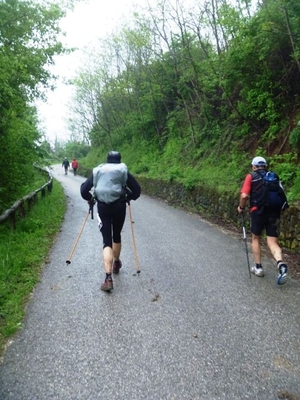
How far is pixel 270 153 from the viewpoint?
10727 millimetres

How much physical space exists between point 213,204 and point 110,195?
7335 millimetres

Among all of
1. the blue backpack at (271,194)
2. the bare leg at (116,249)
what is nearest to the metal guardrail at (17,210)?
the bare leg at (116,249)

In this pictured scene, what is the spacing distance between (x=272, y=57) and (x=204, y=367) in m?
10.6

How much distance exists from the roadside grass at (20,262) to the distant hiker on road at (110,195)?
50.0 inches

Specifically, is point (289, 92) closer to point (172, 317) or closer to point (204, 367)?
point (172, 317)

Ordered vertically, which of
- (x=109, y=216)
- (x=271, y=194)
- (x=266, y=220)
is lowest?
(x=266, y=220)

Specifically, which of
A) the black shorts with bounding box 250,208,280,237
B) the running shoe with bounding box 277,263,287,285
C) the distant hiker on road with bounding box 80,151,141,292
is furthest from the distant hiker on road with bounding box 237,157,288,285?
the distant hiker on road with bounding box 80,151,141,292

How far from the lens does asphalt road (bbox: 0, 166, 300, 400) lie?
9.16ft

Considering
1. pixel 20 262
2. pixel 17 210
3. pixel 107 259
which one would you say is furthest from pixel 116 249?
pixel 17 210

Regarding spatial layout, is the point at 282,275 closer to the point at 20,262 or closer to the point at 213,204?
the point at 20,262

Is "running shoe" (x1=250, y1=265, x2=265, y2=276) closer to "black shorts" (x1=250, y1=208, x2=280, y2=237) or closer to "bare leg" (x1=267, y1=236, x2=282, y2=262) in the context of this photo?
"bare leg" (x1=267, y1=236, x2=282, y2=262)

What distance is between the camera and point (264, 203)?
17.5 feet

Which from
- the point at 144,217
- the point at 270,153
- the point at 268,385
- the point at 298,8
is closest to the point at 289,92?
the point at 270,153

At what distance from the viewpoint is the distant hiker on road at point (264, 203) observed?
210 inches
